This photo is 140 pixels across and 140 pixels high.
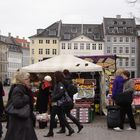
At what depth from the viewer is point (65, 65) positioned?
20500 mm

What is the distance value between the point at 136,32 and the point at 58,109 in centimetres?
10737

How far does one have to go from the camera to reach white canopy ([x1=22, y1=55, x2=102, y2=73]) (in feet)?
65.2

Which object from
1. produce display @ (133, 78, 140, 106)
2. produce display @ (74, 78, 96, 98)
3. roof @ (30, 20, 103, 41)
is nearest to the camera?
produce display @ (133, 78, 140, 106)

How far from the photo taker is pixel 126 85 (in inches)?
584

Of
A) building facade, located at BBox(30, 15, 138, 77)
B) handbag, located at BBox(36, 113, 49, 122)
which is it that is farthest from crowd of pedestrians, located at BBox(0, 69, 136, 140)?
building facade, located at BBox(30, 15, 138, 77)

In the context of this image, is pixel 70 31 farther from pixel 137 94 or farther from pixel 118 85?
pixel 118 85

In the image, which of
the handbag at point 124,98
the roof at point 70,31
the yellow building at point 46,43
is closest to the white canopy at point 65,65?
the handbag at point 124,98

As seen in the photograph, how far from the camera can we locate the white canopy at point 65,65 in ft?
65.2

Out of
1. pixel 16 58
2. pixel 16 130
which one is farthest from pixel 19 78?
pixel 16 58

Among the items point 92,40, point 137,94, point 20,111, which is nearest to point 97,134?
point 137,94

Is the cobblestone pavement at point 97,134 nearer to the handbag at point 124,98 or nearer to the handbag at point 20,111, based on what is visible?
the handbag at point 124,98

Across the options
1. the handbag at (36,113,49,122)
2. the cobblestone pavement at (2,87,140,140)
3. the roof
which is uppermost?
the roof

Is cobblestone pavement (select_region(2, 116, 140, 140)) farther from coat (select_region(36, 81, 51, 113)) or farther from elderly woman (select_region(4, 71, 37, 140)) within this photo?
elderly woman (select_region(4, 71, 37, 140))

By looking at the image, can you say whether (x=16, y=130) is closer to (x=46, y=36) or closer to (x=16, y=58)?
(x=46, y=36)
